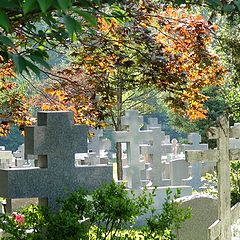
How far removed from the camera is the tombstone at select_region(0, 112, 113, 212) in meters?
5.98

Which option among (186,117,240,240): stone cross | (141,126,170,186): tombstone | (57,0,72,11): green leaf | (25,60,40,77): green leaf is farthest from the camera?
(141,126,170,186): tombstone

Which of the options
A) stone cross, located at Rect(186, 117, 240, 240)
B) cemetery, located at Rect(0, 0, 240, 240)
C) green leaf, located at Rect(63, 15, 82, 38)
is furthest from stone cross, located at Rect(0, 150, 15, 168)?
green leaf, located at Rect(63, 15, 82, 38)

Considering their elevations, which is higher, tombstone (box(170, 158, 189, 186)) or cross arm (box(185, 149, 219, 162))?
Answer: cross arm (box(185, 149, 219, 162))

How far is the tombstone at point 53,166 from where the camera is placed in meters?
5.98

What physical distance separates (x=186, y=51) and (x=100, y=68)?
3.29 ft

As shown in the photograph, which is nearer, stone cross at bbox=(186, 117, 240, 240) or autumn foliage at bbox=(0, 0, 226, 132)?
autumn foliage at bbox=(0, 0, 226, 132)

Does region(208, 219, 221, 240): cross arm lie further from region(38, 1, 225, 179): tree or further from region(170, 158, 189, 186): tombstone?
region(170, 158, 189, 186): tombstone

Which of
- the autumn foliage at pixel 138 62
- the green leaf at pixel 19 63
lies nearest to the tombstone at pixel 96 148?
the autumn foliage at pixel 138 62

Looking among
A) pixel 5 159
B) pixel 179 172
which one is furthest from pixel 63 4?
pixel 5 159

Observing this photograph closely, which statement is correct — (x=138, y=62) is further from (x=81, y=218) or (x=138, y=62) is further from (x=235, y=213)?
(x=235, y=213)

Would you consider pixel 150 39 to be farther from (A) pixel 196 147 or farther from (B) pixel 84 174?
(A) pixel 196 147

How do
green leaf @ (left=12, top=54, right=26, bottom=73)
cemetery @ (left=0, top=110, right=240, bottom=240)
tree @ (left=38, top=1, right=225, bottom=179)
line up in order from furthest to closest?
1. tree @ (left=38, top=1, right=225, bottom=179)
2. cemetery @ (left=0, top=110, right=240, bottom=240)
3. green leaf @ (left=12, top=54, right=26, bottom=73)

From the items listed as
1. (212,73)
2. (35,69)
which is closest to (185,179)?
(212,73)

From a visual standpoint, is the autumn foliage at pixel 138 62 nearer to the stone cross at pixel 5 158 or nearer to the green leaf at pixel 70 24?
the green leaf at pixel 70 24
